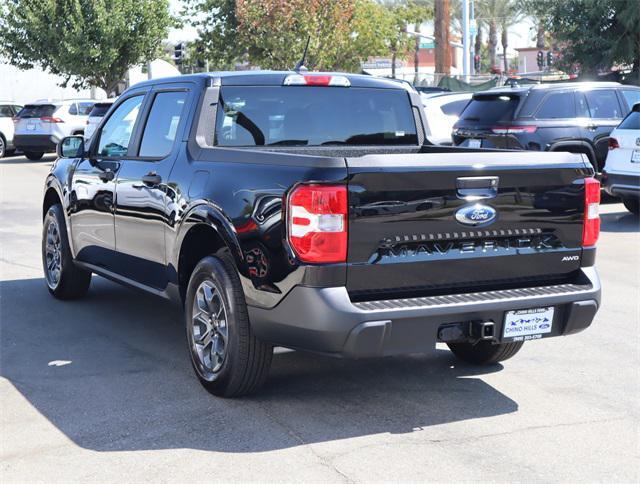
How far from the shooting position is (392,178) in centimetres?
478

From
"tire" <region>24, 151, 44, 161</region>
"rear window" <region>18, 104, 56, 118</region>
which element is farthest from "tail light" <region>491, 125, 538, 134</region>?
"tire" <region>24, 151, 44, 161</region>

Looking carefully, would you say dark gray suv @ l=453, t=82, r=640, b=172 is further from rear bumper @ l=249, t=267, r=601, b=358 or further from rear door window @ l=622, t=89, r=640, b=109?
rear bumper @ l=249, t=267, r=601, b=358

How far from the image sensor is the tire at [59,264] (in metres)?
8.00

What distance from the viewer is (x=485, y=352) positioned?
6.21 meters

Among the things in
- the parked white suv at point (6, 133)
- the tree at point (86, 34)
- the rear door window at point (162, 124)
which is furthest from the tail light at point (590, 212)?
the tree at point (86, 34)

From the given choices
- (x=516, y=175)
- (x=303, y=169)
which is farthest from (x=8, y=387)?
(x=516, y=175)

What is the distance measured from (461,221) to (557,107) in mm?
10177

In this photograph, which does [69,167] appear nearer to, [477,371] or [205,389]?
[205,389]

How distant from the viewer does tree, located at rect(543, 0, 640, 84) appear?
28.6 m

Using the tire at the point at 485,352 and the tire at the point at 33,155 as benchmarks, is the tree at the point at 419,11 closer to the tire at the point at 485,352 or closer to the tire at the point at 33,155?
the tire at the point at 33,155

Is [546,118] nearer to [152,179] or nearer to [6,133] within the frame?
[152,179]

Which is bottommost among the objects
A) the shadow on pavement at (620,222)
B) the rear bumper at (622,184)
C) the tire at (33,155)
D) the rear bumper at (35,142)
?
the tire at (33,155)

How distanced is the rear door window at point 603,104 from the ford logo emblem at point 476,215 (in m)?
10.5

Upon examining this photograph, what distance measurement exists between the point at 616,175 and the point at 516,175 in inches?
332
